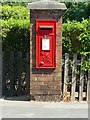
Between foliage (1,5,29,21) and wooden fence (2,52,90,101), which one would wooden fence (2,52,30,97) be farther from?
foliage (1,5,29,21)

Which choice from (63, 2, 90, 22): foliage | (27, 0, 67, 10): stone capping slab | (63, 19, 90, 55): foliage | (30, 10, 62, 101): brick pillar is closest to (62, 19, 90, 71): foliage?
(63, 19, 90, 55): foliage

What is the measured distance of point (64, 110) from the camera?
23.9ft

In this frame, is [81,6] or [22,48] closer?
[22,48]

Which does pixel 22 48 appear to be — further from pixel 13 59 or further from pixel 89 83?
pixel 89 83

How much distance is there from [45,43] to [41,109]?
146 cm

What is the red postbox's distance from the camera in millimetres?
7789

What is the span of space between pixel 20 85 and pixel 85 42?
1898mm

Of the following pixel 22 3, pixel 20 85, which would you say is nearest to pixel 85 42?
pixel 20 85

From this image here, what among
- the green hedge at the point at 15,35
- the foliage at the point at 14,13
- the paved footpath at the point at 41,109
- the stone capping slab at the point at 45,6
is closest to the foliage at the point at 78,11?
the foliage at the point at 14,13

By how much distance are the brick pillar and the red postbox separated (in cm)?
8

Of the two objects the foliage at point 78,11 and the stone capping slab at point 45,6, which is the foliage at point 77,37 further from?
the foliage at point 78,11

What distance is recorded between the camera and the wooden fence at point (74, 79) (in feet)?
27.1

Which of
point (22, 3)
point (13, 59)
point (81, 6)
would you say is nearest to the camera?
point (13, 59)

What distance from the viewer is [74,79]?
830cm
